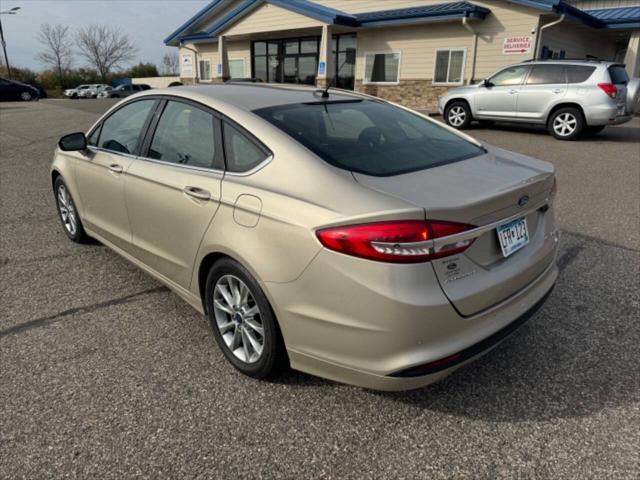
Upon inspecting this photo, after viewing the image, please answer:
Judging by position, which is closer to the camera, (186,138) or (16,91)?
(186,138)

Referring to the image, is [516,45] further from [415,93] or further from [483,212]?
[483,212]

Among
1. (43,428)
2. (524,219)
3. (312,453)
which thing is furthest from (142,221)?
(524,219)

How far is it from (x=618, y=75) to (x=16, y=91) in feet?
99.6

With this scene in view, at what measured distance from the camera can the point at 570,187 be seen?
285 inches

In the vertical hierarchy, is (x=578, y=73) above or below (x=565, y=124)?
above

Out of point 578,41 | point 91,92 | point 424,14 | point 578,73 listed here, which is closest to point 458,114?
point 578,73

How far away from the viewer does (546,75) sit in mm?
11453

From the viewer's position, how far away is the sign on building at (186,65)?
28250mm

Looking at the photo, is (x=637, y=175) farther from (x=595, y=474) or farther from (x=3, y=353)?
(x=3, y=353)

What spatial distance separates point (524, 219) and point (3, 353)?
3.14 meters

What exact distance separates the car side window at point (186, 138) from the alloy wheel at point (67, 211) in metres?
1.76

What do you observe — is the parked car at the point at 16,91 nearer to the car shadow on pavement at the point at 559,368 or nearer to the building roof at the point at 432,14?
the building roof at the point at 432,14

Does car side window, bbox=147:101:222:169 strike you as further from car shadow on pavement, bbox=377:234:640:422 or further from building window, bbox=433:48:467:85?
building window, bbox=433:48:467:85

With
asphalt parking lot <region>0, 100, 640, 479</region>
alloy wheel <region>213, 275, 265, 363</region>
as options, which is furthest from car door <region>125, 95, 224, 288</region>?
asphalt parking lot <region>0, 100, 640, 479</region>
